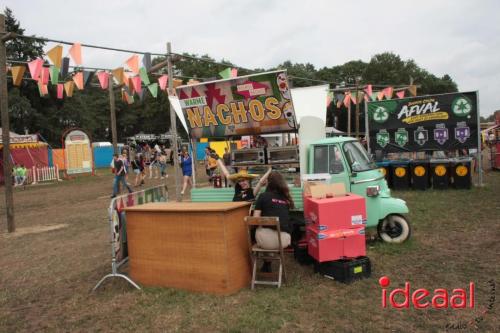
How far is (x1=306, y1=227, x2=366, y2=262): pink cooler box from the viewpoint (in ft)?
18.0

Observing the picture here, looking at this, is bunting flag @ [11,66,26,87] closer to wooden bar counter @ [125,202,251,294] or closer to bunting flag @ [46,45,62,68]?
bunting flag @ [46,45,62,68]

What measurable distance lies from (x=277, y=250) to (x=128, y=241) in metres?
2.17

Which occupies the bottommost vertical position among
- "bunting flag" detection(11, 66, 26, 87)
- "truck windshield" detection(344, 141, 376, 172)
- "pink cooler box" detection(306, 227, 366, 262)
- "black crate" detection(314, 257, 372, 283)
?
"black crate" detection(314, 257, 372, 283)

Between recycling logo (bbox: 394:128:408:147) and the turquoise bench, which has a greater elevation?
recycling logo (bbox: 394:128:408:147)

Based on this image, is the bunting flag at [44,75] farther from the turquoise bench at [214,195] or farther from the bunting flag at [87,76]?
the turquoise bench at [214,195]

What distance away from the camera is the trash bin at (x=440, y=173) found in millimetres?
13328

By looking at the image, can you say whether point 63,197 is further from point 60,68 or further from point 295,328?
point 295,328

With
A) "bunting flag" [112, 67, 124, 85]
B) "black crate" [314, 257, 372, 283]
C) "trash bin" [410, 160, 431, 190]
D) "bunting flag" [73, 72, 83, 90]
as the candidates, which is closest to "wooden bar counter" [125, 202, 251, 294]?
"black crate" [314, 257, 372, 283]

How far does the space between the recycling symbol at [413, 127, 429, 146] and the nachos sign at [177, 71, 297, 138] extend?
28.3 ft

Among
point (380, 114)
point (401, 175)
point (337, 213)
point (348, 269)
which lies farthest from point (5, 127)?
point (380, 114)

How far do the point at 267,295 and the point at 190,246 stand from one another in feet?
3.87

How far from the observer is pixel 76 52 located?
9469mm

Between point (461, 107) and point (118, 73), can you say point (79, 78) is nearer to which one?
point (118, 73)

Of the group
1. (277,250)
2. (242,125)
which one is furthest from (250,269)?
(242,125)
